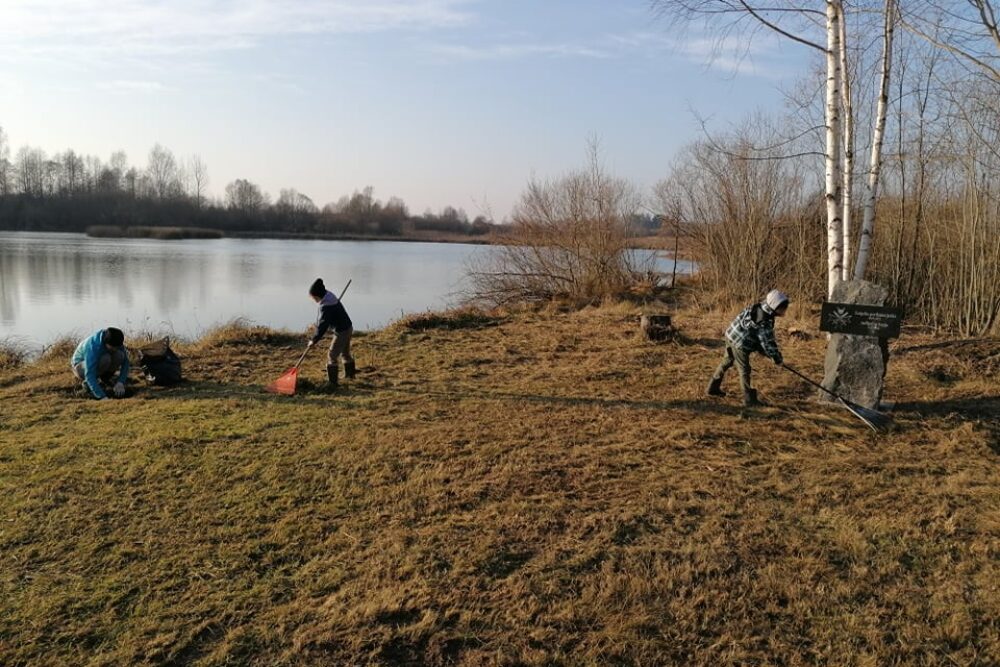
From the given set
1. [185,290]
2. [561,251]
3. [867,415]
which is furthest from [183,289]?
[867,415]

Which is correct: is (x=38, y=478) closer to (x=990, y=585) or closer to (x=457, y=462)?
(x=457, y=462)

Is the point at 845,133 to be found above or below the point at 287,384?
above

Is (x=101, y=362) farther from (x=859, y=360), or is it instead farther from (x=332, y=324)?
(x=859, y=360)

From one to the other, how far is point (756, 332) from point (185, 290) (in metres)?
18.4

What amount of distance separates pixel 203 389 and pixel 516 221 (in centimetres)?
1262

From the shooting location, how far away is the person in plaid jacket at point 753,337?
589cm

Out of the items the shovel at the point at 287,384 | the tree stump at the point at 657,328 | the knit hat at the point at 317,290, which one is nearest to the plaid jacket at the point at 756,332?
the tree stump at the point at 657,328

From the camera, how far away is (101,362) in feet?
24.7

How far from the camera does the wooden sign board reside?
581 cm

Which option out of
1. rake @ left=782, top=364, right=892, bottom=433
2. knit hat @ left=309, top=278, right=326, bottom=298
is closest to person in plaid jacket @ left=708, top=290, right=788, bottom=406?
rake @ left=782, top=364, right=892, bottom=433

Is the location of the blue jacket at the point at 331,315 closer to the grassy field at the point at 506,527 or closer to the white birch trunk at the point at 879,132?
the grassy field at the point at 506,527

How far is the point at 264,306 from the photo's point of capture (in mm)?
17547

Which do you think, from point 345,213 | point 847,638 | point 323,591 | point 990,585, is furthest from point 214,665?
point 345,213

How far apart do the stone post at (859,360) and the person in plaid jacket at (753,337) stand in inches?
21.5
